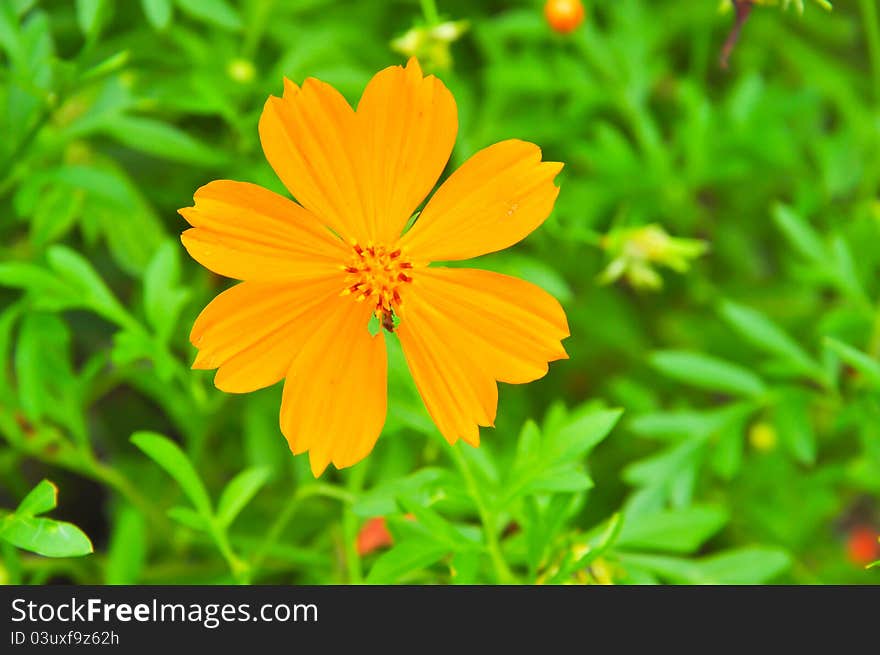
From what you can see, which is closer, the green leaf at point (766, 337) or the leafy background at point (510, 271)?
the leafy background at point (510, 271)

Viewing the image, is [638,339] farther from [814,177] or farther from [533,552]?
[533,552]

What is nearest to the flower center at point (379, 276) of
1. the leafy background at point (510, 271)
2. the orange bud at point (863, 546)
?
the leafy background at point (510, 271)

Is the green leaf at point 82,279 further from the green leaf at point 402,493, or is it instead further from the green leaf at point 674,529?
the green leaf at point 674,529

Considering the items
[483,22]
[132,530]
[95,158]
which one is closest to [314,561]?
[132,530]

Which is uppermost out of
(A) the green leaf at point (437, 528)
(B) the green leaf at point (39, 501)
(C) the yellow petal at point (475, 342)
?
(C) the yellow petal at point (475, 342)

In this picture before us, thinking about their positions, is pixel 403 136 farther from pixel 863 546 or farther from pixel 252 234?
pixel 863 546

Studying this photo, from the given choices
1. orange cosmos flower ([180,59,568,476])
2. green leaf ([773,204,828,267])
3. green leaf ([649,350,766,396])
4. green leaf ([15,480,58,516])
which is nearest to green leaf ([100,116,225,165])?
orange cosmos flower ([180,59,568,476])

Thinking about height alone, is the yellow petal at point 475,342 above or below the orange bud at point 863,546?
below

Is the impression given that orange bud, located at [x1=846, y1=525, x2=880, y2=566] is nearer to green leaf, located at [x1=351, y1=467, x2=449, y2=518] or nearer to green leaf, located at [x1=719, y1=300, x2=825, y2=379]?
green leaf, located at [x1=719, y1=300, x2=825, y2=379]
